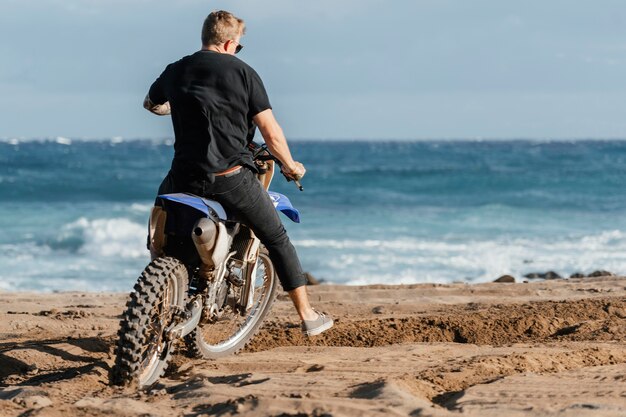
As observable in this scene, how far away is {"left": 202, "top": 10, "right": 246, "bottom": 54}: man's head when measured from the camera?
543 cm

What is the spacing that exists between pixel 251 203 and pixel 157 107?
0.84 m

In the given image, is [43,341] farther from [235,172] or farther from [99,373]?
[235,172]

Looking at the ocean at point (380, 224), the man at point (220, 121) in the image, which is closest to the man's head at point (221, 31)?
the man at point (220, 121)

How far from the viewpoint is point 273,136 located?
5523 mm

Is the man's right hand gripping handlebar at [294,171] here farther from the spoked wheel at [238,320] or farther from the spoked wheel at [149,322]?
the spoked wheel at [149,322]

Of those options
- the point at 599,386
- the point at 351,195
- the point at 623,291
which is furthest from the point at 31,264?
the point at 351,195

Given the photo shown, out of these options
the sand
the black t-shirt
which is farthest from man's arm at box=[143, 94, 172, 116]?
the sand

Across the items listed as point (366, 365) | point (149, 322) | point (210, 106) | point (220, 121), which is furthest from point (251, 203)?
point (366, 365)

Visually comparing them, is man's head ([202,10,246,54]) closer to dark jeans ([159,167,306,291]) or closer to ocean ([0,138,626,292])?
dark jeans ([159,167,306,291])

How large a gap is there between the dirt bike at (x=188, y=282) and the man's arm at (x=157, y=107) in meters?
0.56

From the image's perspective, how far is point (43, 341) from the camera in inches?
255

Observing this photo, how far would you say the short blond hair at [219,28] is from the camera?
5.43 metres

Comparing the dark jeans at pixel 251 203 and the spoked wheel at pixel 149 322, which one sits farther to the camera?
the dark jeans at pixel 251 203

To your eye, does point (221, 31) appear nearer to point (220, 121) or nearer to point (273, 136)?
point (220, 121)
